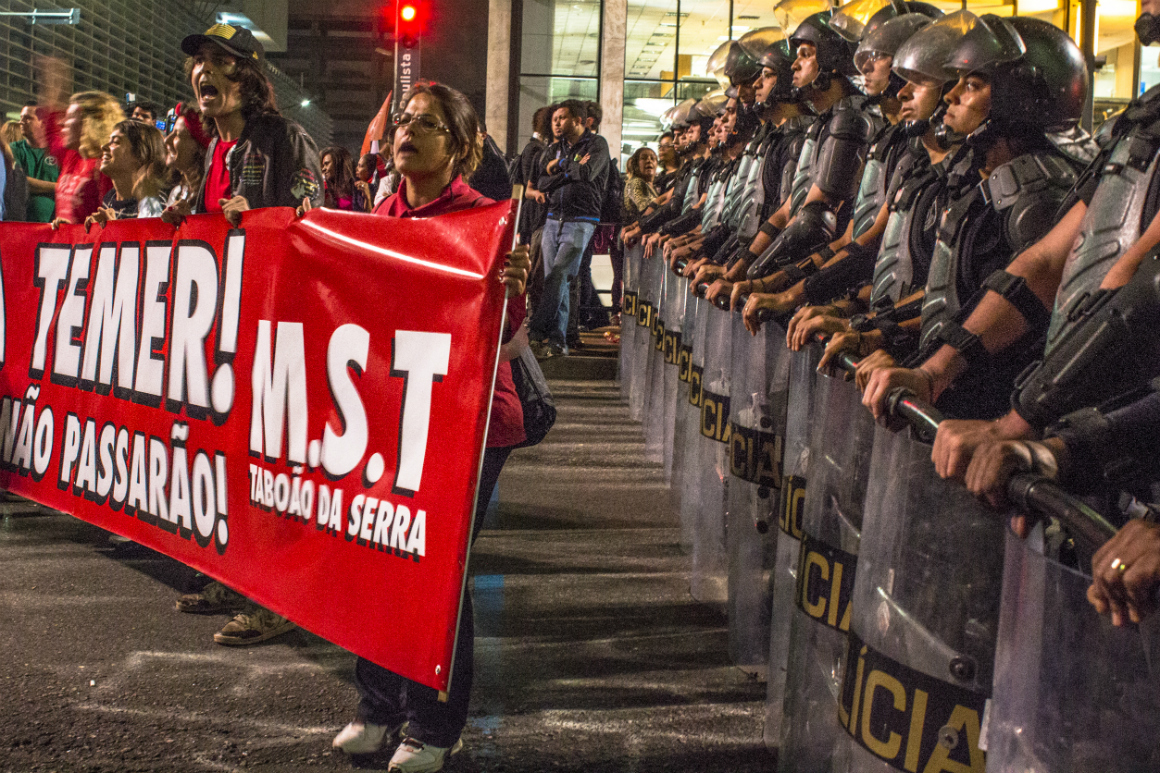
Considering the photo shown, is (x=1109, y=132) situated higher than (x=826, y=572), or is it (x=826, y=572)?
(x=1109, y=132)

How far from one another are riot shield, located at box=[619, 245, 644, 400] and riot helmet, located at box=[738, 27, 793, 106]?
356 cm

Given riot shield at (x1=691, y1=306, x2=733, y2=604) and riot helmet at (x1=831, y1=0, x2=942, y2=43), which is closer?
riot shield at (x1=691, y1=306, x2=733, y2=604)

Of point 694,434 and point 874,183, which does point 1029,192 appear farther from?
point 694,434

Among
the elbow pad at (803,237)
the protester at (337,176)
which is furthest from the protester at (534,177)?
the elbow pad at (803,237)

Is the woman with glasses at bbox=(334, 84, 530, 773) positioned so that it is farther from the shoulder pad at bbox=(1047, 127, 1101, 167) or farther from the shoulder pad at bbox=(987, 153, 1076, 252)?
the shoulder pad at bbox=(1047, 127, 1101, 167)

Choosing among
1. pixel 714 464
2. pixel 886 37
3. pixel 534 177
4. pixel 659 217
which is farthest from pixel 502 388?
pixel 534 177

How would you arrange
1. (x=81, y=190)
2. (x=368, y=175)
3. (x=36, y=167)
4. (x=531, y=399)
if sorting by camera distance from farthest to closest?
(x=368, y=175) < (x=36, y=167) < (x=81, y=190) < (x=531, y=399)

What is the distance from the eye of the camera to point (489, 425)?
10.9 ft

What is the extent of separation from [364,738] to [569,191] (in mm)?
8528

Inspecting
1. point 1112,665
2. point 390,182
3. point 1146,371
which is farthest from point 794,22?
point 1112,665

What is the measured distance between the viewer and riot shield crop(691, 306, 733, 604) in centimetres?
480

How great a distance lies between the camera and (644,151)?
14406mm

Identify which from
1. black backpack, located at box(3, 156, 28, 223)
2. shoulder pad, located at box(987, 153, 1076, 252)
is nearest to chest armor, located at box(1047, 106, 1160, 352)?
shoulder pad, located at box(987, 153, 1076, 252)

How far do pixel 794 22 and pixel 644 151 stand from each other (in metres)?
7.47
